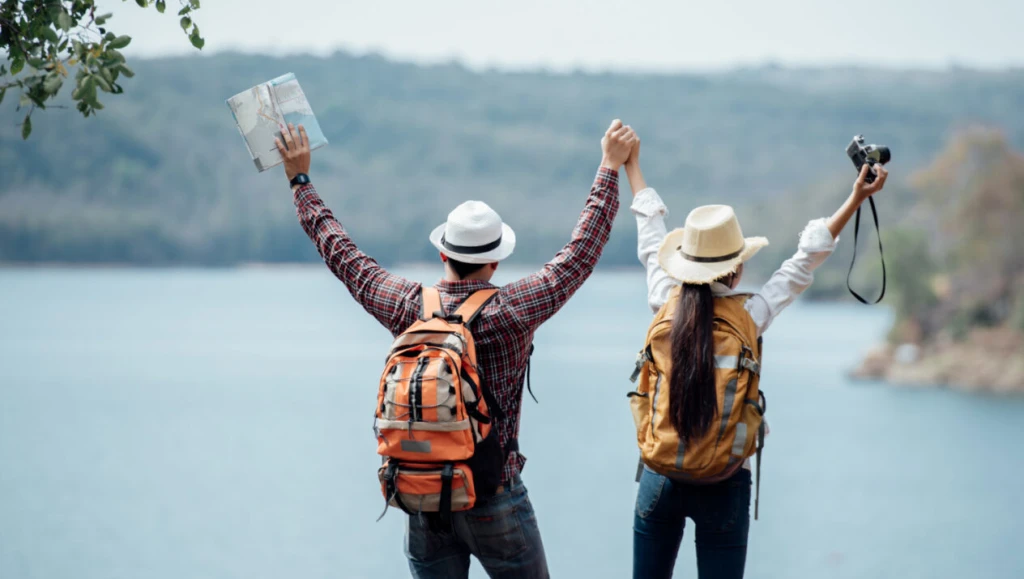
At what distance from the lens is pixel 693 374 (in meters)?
2.32

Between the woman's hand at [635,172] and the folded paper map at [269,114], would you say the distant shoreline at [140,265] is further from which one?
the folded paper map at [269,114]

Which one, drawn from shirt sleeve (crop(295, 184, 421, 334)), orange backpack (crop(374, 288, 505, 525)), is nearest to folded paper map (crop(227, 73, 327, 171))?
shirt sleeve (crop(295, 184, 421, 334))

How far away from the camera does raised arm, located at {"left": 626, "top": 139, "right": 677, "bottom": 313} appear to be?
2.57 m

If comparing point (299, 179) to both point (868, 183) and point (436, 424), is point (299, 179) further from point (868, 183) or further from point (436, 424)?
point (868, 183)

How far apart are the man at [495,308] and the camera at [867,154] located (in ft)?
1.84

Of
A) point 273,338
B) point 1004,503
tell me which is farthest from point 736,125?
point 1004,503

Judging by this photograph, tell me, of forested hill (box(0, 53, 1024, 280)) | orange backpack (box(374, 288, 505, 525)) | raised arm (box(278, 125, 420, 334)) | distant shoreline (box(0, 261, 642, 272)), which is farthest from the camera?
distant shoreline (box(0, 261, 642, 272))

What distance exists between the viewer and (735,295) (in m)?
2.41

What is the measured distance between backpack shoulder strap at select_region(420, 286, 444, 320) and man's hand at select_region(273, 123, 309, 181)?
0.48m

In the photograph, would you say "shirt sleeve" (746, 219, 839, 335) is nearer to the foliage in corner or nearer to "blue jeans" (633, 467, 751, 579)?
"blue jeans" (633, 467, 751, 579)

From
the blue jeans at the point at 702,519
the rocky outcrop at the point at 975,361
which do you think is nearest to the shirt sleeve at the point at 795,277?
the blue jeans at the point at 702,519

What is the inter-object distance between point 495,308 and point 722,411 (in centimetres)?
58

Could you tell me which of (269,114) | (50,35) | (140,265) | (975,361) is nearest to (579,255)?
(269,114)

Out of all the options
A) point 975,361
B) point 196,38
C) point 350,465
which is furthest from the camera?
point 975,361
